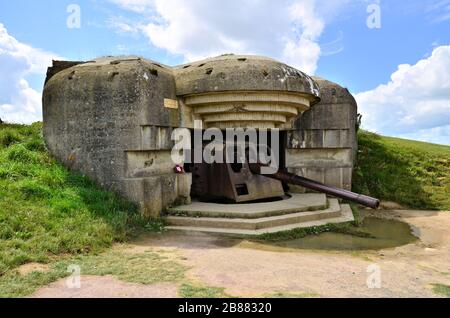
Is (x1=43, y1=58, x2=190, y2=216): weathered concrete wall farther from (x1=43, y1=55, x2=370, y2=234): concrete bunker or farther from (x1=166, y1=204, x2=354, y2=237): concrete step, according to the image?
(x1=166, y1=204, x2=354, y2=237): concrete step

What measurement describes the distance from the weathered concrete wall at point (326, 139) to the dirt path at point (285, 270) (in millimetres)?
3311

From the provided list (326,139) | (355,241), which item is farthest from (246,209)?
(326,139)

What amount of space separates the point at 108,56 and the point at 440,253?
6445 millimetres

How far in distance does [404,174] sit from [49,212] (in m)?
9.19

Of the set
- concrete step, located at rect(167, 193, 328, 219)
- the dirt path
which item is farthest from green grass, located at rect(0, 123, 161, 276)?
concrete step, located at rect(167, 193, 328, 219)

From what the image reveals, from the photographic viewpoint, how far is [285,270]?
13.0ft

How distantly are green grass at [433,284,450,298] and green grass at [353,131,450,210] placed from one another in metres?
6.20

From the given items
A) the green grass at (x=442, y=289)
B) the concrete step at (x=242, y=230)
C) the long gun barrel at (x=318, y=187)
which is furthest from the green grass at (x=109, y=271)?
the long gun barrel at (x=318, y=187)

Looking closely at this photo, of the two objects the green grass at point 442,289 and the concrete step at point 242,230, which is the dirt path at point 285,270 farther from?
the concrete step at point 242,230

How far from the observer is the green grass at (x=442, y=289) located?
3385mm

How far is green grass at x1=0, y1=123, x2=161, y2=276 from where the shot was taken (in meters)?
4.38

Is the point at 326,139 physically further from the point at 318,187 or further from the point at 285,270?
the point at 285,270

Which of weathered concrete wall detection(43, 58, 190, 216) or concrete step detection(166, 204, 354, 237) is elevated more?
weathered concrete wall detection(43, 58, 190, 216)

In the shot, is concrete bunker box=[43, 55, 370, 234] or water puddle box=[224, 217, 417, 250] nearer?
water puddle box=[224, 217, 417, 250]
